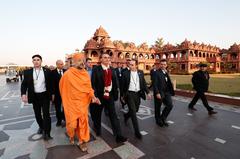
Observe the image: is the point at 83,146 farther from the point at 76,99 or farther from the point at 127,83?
the point at 127,83

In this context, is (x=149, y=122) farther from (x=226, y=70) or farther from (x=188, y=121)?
(x=226, y=70)

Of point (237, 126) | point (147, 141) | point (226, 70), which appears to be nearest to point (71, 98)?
point (147, 141)

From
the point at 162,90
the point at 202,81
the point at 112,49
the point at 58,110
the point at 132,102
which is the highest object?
the point at 112,49

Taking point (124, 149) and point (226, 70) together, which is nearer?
point (124, 149)

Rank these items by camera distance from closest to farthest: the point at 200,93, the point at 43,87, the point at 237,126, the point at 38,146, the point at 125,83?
the point at 38,146 → the point at 43,87 → the point at 125,83 → the point at 237,126 → the point at 200,93

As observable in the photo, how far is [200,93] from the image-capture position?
653 centimetres

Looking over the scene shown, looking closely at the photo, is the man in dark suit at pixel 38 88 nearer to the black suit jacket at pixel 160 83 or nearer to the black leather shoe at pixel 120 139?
the black leather shoe at pixel 120 139

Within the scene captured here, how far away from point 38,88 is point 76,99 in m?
1.19

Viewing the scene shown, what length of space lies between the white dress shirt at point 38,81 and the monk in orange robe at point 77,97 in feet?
2.56

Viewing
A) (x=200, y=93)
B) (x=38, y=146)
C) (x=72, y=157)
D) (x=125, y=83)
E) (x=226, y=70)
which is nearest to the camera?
(x=72, y=157)

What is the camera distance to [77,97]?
353 cm

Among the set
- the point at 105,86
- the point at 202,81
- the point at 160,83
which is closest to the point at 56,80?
the point at 105,86

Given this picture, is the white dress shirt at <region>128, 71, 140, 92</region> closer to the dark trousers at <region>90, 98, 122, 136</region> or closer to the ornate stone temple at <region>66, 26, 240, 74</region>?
A: the dark trousers at <region>90, 98, 122, 136</region>

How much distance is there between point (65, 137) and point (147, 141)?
1.98 meters
